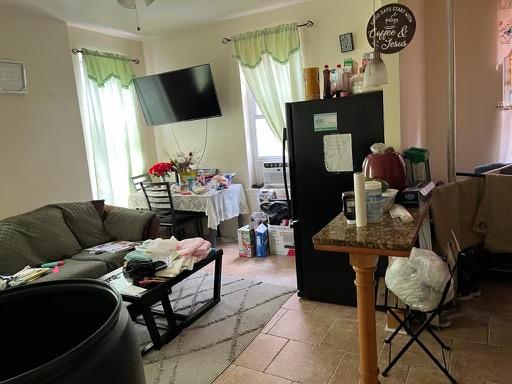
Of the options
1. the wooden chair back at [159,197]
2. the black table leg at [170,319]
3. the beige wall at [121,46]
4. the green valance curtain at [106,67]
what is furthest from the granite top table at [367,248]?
the beige wall at [121,46]

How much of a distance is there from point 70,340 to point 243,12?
418 cm

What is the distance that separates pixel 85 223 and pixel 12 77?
1.45 meters

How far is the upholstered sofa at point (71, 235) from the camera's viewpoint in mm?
2973

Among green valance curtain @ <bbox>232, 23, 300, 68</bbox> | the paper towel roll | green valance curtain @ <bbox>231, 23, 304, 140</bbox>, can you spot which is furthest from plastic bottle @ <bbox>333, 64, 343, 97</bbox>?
green valance curtain @ <bbox>232, 23, 300, 68</bbox>

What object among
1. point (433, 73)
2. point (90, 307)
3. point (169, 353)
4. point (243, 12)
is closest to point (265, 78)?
point (243, 12)

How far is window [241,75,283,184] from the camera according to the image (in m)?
4.62

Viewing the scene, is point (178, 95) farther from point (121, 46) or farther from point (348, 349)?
point (348, 349)

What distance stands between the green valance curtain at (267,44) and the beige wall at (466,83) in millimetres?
1333

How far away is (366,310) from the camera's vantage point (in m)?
1.65

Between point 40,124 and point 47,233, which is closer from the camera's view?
point 47,233

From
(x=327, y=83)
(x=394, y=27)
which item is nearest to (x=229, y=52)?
(x=327, y=83)

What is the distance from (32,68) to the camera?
3574mm

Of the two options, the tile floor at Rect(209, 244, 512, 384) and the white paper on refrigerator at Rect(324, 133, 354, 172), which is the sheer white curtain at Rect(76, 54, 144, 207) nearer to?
the tile floor at Rect(209, 244, 512, 384)

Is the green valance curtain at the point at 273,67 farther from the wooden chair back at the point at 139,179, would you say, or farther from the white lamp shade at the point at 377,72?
the white lamp shade at the point at 377,72
